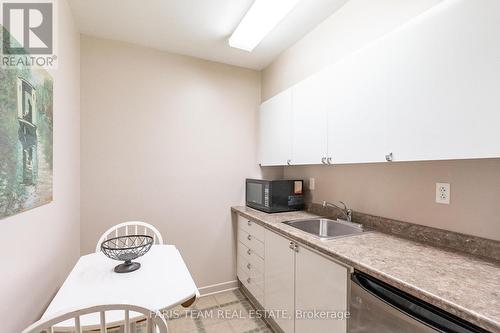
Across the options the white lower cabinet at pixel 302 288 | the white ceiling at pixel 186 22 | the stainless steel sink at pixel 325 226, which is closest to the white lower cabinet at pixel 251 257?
the white lower cabinet at pixel 302 288

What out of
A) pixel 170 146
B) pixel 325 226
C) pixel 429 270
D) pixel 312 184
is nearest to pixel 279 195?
pixel 312 184

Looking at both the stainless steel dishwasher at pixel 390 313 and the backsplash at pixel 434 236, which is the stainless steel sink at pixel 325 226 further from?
the stainless steel dishwasher at pixel 390 313

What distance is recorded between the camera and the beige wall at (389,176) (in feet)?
3.88

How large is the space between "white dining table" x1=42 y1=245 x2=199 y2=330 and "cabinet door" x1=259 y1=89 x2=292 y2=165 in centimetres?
137

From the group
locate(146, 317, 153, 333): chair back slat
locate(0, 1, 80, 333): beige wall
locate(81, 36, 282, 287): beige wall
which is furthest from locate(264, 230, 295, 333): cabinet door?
locate(0, 1, 80, 333): beige wall

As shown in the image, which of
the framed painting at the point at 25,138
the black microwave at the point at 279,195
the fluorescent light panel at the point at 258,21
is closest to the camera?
the framed painting at the point at 25,138

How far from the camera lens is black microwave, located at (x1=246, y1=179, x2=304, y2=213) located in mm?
2246

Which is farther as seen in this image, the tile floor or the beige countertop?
the tile floor

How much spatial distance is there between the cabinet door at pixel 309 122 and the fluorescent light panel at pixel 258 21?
0.52 metres

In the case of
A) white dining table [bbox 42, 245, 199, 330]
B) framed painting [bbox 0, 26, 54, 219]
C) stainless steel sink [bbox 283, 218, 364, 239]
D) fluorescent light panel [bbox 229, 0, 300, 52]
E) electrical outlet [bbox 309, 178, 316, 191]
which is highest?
fluorescent light panel [bbox 229, 0, 300, 52]

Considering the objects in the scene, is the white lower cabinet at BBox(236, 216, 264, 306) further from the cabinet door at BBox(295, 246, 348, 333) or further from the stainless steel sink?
the cabinet door at BBox(295, 246, 348, 333)

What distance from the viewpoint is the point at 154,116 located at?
230 cm

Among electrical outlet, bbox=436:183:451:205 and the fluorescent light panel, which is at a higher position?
the fluorescent light panel

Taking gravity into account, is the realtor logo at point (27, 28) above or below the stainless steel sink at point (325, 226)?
above
